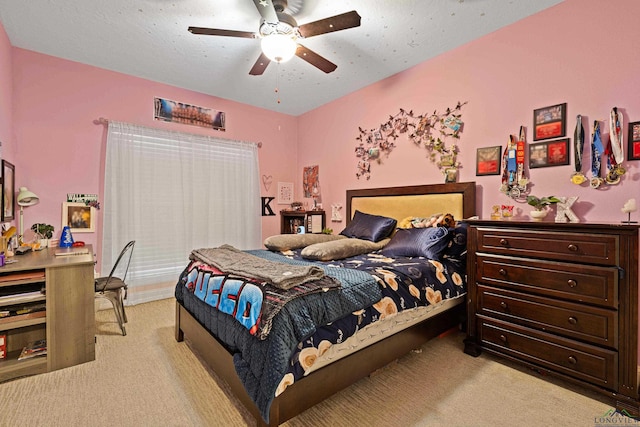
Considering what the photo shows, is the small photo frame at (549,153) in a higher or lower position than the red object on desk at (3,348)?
higher

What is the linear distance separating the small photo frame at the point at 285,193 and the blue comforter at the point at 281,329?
302 centimetres

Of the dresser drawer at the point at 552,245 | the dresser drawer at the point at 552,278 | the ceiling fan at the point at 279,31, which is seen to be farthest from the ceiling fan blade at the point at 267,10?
the dresser drawer at the point at 552,278

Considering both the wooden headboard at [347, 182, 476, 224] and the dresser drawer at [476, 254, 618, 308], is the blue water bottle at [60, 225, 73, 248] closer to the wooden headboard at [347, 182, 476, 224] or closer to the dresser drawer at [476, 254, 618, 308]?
the wooden headboard at [347, 182, 476, 224]

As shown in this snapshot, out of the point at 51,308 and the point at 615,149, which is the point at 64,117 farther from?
the point at 615,149

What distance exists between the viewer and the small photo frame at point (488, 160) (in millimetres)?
2650

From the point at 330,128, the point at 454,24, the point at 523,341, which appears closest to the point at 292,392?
the point at 523,341

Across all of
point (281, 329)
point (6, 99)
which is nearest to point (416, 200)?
point (281, 329)

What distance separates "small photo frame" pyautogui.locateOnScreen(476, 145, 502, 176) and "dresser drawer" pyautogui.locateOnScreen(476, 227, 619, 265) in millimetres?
740

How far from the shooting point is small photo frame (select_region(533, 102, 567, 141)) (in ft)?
7.50

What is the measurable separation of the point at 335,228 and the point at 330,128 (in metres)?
1.49

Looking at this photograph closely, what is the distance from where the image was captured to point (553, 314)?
191 cm

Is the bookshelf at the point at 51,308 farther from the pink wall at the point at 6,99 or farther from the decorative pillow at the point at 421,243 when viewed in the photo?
the decorative pillow at the point at 421,243

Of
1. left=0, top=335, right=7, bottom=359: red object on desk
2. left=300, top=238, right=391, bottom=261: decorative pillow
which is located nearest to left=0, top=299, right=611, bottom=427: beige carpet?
left=0, top=335, right=7, bottom=359: red object on desk

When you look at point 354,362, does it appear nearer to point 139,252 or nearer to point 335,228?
point 335,228
